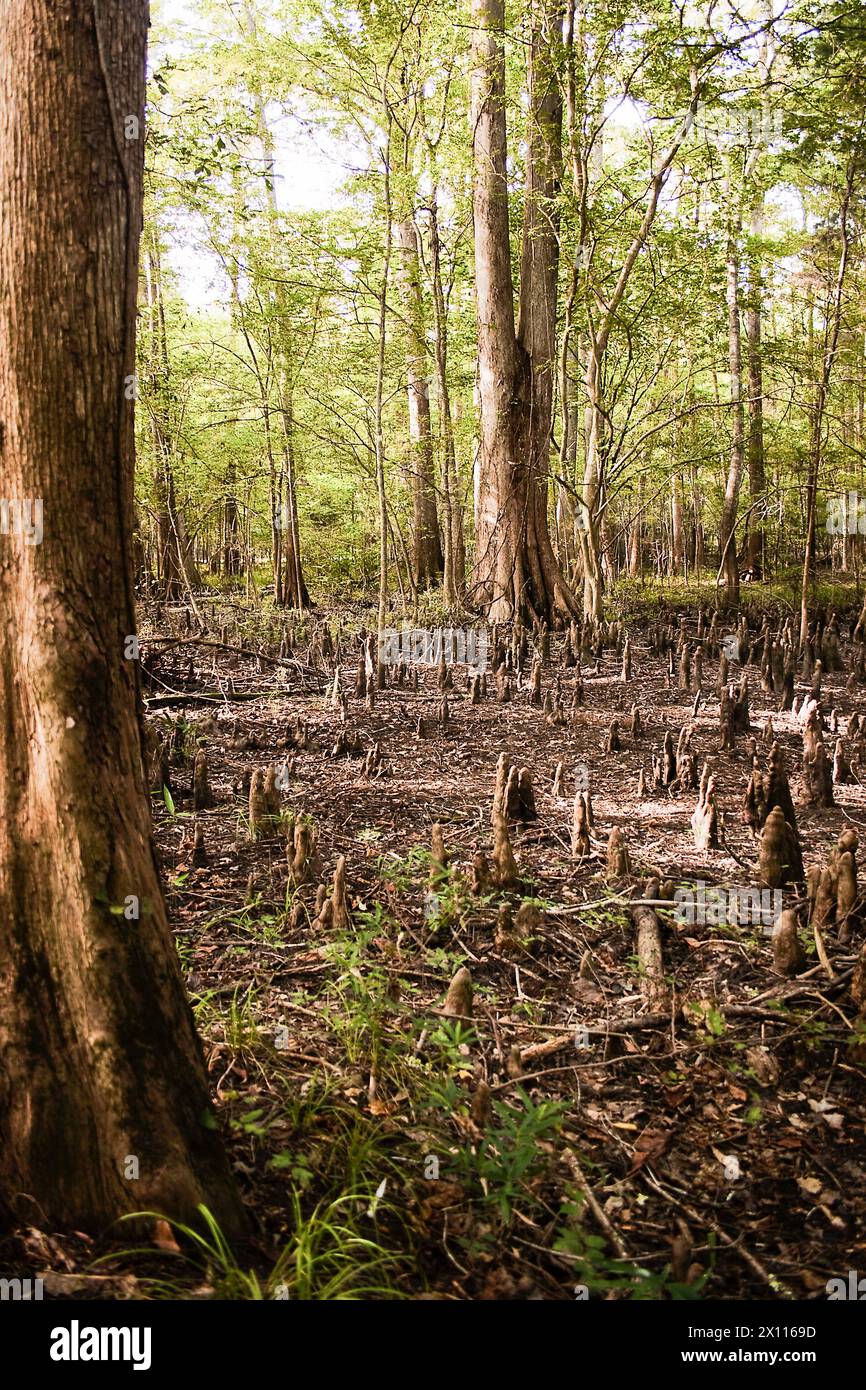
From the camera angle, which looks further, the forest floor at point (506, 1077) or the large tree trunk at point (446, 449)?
the large tree trunk at point (446, 449)

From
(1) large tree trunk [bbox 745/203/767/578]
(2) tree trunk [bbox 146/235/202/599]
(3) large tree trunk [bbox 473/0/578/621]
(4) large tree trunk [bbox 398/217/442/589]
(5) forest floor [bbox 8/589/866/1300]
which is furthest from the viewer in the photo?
(1) large tree trunk [bbox 745/203/767/578]

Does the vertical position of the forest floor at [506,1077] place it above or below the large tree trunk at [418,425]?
below

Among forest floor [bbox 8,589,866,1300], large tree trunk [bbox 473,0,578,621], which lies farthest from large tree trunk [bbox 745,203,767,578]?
forest floor [bbox 8,589,866,1300]

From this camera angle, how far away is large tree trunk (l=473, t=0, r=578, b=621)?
10.2 m

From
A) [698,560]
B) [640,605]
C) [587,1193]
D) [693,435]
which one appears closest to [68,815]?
[587,1193]

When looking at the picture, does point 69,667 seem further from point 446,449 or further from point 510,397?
point 446,449

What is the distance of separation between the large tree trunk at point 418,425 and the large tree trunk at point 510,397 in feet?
3.60

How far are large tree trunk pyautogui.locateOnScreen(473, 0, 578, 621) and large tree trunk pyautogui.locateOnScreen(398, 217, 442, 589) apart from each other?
3.60ft

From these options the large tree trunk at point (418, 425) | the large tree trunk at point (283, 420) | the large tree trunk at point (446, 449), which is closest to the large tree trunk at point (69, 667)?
the large tree trunk at point (283, 420)

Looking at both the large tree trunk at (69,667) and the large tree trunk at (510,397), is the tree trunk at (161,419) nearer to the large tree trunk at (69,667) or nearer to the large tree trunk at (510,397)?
the large tree trunk at (510,397)

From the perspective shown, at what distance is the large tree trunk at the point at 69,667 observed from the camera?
5.50 feet

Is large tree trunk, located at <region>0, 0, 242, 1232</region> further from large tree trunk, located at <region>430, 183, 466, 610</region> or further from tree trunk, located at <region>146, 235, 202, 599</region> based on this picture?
large tree trunk, located at <region>430, 183, 466, 610</region>
